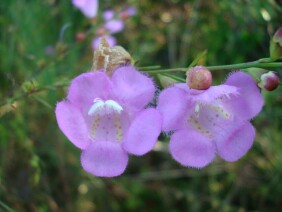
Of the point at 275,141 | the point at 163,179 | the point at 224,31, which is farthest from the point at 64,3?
the point at 275,141

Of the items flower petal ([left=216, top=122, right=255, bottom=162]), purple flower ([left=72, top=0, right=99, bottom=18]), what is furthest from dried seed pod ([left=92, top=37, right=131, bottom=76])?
purple flower ([left=72, top=0, right=99, bottom=18])

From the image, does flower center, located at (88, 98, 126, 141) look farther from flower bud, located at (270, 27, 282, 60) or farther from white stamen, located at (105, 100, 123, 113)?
flower bud, located at (270, 27, 282, 60)

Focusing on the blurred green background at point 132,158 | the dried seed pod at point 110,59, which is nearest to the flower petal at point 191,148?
the dried seed pod at point 110,59

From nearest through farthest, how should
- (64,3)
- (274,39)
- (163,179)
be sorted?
(274,39) < (64,3) < (163,179)

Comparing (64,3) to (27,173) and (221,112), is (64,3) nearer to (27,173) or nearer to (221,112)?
(27,173)

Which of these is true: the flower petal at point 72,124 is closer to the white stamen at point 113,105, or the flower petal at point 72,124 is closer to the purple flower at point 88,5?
the white stamen at point 113,105
